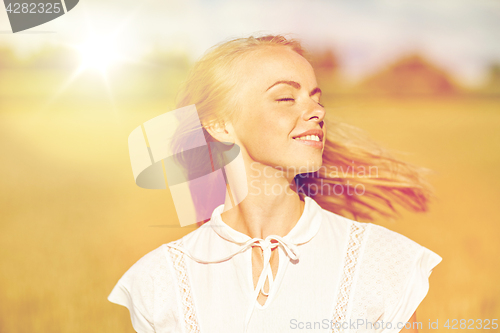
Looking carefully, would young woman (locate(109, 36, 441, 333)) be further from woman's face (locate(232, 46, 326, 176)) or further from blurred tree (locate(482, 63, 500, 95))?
blurred tree (locate(482, 63, 500, 95))

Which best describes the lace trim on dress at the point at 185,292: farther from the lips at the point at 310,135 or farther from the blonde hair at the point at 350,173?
the lips at the point at 310,135

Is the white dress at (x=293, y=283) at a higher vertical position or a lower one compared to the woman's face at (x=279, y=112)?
lower

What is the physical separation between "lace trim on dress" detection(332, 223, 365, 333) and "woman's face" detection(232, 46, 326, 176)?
244 millimetres

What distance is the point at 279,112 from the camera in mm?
1018

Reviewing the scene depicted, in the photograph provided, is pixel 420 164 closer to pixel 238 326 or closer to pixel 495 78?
pixel 495 78

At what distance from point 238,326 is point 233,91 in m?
0.70

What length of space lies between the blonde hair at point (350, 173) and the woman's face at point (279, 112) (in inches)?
5.9

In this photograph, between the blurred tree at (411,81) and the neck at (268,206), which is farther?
the blurred tree at (411,81)

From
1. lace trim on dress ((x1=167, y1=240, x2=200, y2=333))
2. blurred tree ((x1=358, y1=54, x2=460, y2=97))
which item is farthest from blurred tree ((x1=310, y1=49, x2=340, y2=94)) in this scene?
lace trim on dress ((x1=167, y1=240, x2=200, y2=333))

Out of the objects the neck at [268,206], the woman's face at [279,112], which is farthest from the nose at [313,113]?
the neck at [268,206]

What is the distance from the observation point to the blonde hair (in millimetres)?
1222

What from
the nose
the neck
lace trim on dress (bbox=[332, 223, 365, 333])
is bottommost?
lace trim on dress (bbox=[332, 223, 365, 333])

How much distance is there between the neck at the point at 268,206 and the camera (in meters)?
1.07

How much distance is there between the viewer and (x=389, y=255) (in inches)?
41.0
